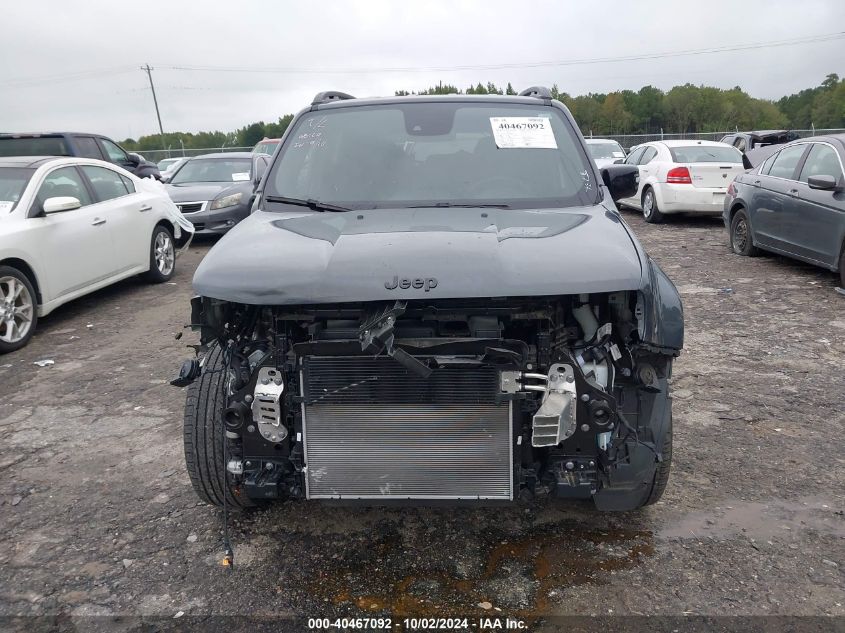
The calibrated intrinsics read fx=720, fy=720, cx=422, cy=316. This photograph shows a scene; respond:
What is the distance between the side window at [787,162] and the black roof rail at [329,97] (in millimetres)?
→ 5936

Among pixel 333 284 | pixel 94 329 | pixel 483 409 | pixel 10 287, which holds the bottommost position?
pixel 94 329

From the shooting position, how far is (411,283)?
8.23 ft

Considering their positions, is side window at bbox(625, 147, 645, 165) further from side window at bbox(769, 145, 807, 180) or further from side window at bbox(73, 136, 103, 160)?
side window at bbox(73, 136, 103, 160)

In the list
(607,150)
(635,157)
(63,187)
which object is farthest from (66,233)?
(607,150)

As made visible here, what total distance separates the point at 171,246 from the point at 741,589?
8189mm

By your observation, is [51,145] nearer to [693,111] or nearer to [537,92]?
[537,92]

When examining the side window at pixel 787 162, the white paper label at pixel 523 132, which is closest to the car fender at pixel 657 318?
the white paper label at pixel 523 132

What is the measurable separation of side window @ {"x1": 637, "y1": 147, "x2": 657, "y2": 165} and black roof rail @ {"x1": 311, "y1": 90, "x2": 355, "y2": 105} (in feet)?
32.7

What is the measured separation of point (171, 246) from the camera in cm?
938

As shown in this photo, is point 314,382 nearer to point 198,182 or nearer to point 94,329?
point 94,329

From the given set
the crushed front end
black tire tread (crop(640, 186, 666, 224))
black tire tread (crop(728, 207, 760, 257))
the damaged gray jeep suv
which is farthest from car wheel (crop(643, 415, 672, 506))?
black tire tread (crop(640, 186, 666, 224))

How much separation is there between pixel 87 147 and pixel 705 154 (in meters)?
10.6

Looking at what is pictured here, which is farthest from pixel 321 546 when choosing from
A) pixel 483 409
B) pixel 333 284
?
pixel 333 284

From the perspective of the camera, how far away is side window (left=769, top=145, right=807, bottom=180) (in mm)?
8430
